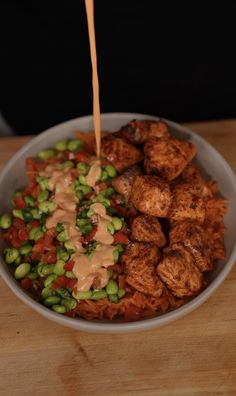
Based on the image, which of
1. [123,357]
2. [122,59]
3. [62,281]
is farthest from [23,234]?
[122,59]

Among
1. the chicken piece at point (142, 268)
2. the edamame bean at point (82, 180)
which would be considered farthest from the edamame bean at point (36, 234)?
the chicken piece at point (142, 268)

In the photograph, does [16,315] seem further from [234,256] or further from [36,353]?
[234,256]

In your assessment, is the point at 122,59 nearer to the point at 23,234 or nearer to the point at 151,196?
the point at 151,196

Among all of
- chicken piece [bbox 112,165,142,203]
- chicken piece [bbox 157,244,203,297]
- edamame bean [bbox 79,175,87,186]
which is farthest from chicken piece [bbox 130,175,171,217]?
edamame bean [bbox 79,175,87,186]

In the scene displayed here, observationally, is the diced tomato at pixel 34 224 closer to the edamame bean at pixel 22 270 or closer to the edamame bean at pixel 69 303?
the edamame bean at pixel 22 270

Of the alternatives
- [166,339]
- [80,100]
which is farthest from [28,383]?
[80,100]

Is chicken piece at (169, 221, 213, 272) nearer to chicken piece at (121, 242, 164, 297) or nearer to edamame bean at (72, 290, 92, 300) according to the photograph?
chicken piece at (121, 242, 164, 297)

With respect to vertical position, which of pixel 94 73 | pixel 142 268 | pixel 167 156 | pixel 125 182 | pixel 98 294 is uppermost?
pixel 94 73
